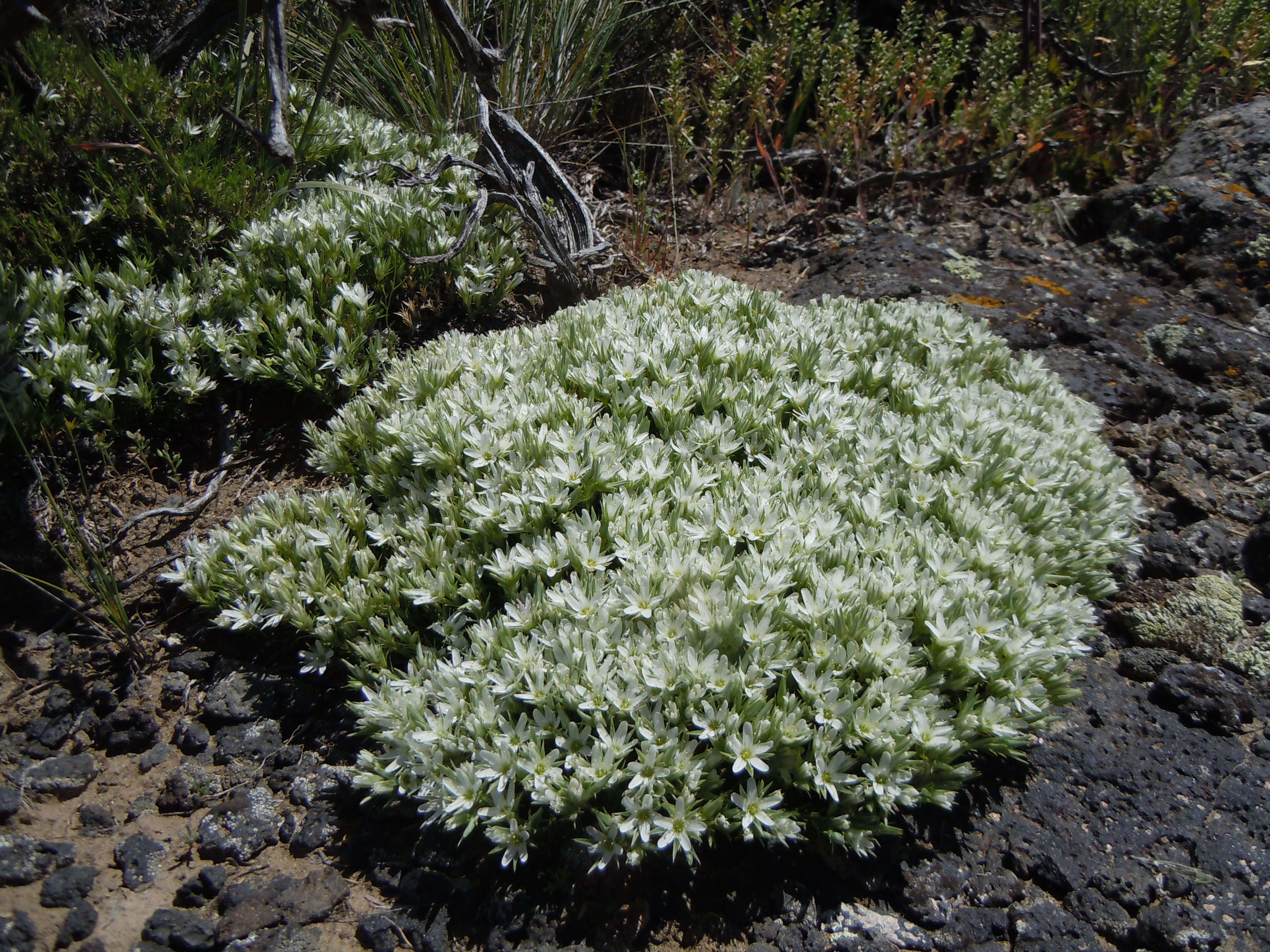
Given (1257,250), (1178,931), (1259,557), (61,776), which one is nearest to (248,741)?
(61,776)

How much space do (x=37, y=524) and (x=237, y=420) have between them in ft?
2.90

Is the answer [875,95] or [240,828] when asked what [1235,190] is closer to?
[875,95]

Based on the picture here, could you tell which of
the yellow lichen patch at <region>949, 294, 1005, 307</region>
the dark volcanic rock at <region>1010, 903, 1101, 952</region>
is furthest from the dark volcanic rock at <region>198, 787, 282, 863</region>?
the yellow lichen patch at <region>949, 294, 1005, 307</region>

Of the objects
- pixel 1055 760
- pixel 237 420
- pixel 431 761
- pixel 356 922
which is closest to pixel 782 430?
pixel 1055 760

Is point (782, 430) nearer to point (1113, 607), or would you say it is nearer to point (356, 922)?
point (1113, 607)

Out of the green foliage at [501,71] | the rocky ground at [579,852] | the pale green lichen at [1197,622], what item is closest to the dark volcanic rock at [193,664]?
the rocky ground at [579,852]

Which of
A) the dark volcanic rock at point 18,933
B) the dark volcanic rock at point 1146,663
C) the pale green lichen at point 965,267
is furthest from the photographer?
the pale green lichen at point 965,267

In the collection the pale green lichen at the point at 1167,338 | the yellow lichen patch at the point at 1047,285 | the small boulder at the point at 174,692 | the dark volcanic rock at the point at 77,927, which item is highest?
the dark volcanic rock at the point at 77,927

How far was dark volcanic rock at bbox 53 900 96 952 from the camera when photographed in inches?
82.0

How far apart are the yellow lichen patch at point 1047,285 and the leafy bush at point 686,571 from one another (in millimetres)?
1255

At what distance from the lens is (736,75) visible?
563 centimetres

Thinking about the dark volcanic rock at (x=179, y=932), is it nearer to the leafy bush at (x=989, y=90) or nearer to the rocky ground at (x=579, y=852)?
the rocky ground at (x=579, y=852)

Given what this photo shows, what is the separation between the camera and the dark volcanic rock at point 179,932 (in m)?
2.12

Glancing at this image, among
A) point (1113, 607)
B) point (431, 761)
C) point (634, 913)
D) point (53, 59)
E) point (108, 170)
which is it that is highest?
point (53, 59)
